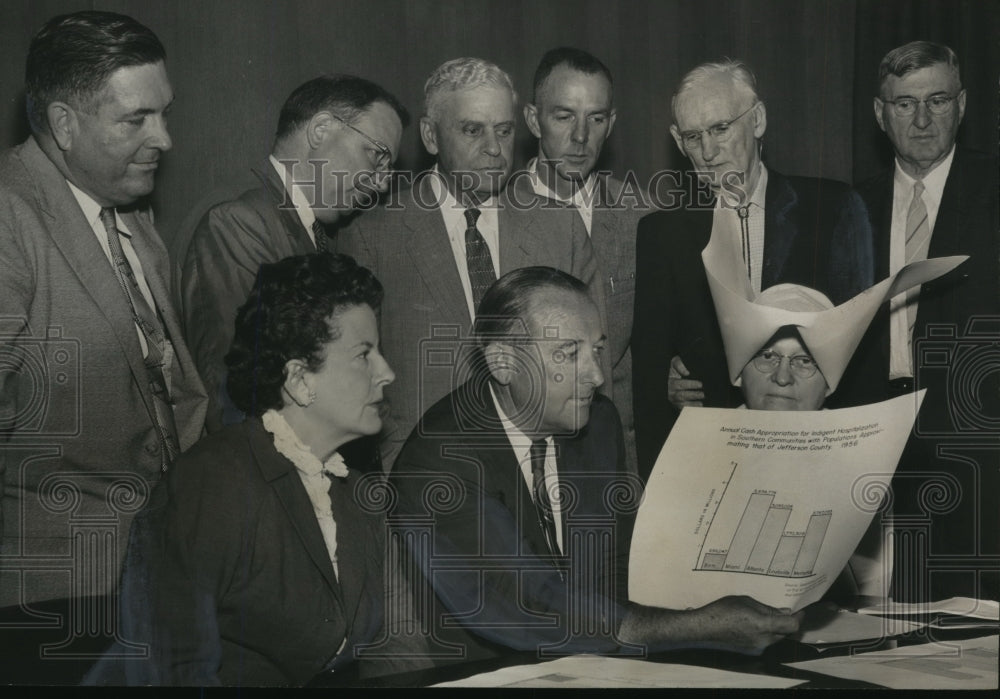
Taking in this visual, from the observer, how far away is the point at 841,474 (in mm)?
→ 3334

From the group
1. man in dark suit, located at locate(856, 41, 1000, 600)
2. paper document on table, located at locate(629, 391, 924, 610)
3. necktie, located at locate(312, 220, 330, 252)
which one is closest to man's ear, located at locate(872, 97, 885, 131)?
man in dark suit, located at locate(856, 41, 1000, 600)

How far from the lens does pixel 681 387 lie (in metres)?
3.40

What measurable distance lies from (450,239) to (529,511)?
76 cm

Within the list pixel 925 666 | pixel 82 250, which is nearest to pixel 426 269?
pixel 82 250

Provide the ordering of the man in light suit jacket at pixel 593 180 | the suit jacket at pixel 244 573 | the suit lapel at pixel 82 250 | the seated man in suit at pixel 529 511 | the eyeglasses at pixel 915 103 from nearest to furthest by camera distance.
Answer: the suit jacket at pixel 244 573 < the suit lapel at pixel 82 250 < the seated man in suit at pixel 529 511 < the man in light suit jacket at pixel 593 180 < the eyeglasses at pixel 915 103

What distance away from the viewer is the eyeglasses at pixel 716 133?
3.38 meters

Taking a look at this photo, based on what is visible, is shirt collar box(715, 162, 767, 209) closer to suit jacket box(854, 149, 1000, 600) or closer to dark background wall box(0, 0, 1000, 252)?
dark background wall box(0, 0, 1000, 252)

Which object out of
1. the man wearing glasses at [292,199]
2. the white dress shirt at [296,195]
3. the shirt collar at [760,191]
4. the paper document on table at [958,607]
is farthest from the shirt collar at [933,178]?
the white dress shirt at [296,195]

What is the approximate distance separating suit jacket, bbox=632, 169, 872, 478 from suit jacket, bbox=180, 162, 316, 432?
Answer: 3.10 feet

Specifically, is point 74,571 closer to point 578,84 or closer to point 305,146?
point 305,146

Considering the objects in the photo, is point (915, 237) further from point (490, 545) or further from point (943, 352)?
point (490, 545)

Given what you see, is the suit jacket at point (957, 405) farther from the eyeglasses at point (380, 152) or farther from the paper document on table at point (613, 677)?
the eyeglasses at point (380, 152)

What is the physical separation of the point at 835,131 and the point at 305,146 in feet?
4.85

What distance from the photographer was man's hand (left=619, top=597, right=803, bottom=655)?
328 centimetres
